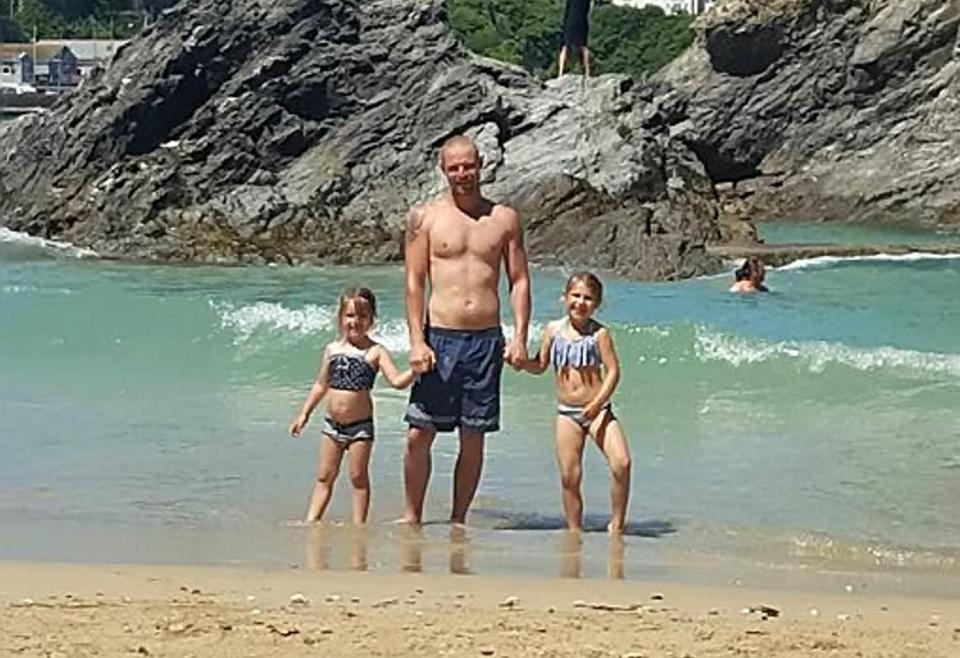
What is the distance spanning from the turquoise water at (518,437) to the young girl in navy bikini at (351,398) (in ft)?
A: 0.95

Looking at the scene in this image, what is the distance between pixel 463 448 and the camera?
8.77 m

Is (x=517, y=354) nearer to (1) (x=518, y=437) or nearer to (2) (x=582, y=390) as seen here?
(2) (x=582, y=390)

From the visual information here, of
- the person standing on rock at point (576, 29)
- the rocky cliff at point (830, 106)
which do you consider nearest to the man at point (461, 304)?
the rocky cliff at point (830, 106)

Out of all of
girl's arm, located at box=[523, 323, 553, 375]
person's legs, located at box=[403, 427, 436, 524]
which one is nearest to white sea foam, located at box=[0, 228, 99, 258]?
person's legs, located at box=[403, 427, 436, 524]

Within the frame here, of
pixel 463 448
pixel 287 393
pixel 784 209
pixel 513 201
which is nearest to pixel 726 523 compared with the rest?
pixel 463 448

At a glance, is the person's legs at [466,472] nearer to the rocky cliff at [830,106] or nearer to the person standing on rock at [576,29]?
the rocky cliff at [830,106]

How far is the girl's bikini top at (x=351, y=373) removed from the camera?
A: 29.6ft

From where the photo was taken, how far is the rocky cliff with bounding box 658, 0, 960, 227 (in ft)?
137

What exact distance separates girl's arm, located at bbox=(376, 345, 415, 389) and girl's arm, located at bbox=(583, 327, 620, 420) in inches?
31.8

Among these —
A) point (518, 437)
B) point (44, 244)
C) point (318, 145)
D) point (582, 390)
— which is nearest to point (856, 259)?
point (318, 145)

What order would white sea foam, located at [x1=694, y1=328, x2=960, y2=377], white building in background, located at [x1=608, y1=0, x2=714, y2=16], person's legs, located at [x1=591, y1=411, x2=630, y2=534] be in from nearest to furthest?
person's legs, located at [x1=591, y1=411, x2=630, y2=534], white sea foam, located at [x1=694, y1=328, x2=960, y2=377], white building in background, located at [x1=608, y1=0, x2=714, y2=16]

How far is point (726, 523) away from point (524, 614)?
10.4ft

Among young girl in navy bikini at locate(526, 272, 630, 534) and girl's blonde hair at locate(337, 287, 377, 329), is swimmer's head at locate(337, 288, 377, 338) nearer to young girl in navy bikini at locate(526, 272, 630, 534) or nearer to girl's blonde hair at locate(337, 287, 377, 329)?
girl's blonde hair at locate(337, 287, 377, 329)

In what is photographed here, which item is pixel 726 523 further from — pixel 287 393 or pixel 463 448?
pixel 287 393
